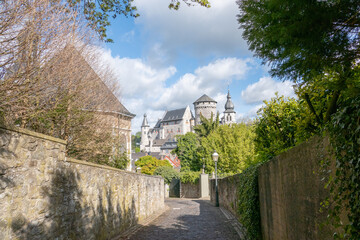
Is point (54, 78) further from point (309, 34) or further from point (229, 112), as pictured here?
point (229, 112)

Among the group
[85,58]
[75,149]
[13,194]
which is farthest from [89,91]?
[13,194]

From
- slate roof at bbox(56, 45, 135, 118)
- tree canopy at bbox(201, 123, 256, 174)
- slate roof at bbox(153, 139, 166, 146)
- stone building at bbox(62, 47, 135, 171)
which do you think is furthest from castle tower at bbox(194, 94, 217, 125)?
slate roof at bbox(56, 45, 135, 118)

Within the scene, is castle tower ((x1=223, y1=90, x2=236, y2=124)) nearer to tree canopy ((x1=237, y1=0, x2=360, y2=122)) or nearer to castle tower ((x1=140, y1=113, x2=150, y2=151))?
castle tower ((x1=140, y1=113, x2=150, y2=151))

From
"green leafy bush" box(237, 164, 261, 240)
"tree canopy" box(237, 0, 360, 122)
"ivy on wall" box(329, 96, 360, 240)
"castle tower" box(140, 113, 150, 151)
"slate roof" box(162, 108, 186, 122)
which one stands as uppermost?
"slate roof" box(162, 108, 186, 122)

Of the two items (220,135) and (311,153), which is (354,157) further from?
(220,135)

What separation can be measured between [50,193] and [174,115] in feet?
442

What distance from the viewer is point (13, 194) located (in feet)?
13.9

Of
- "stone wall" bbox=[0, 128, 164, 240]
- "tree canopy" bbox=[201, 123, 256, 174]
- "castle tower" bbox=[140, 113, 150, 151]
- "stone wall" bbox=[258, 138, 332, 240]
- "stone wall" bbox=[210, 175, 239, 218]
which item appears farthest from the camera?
"castle tower" bbox=[140, 113, 150, 151]

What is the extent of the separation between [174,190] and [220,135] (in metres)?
9.27

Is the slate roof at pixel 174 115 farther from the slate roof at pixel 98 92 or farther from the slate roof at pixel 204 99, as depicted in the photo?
the slate roof at pixel 98 92

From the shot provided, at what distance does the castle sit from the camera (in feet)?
373

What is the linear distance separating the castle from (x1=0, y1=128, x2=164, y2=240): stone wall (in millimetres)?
101855

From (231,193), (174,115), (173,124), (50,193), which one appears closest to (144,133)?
(173,124)

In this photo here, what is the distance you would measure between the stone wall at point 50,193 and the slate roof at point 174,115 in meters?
128
